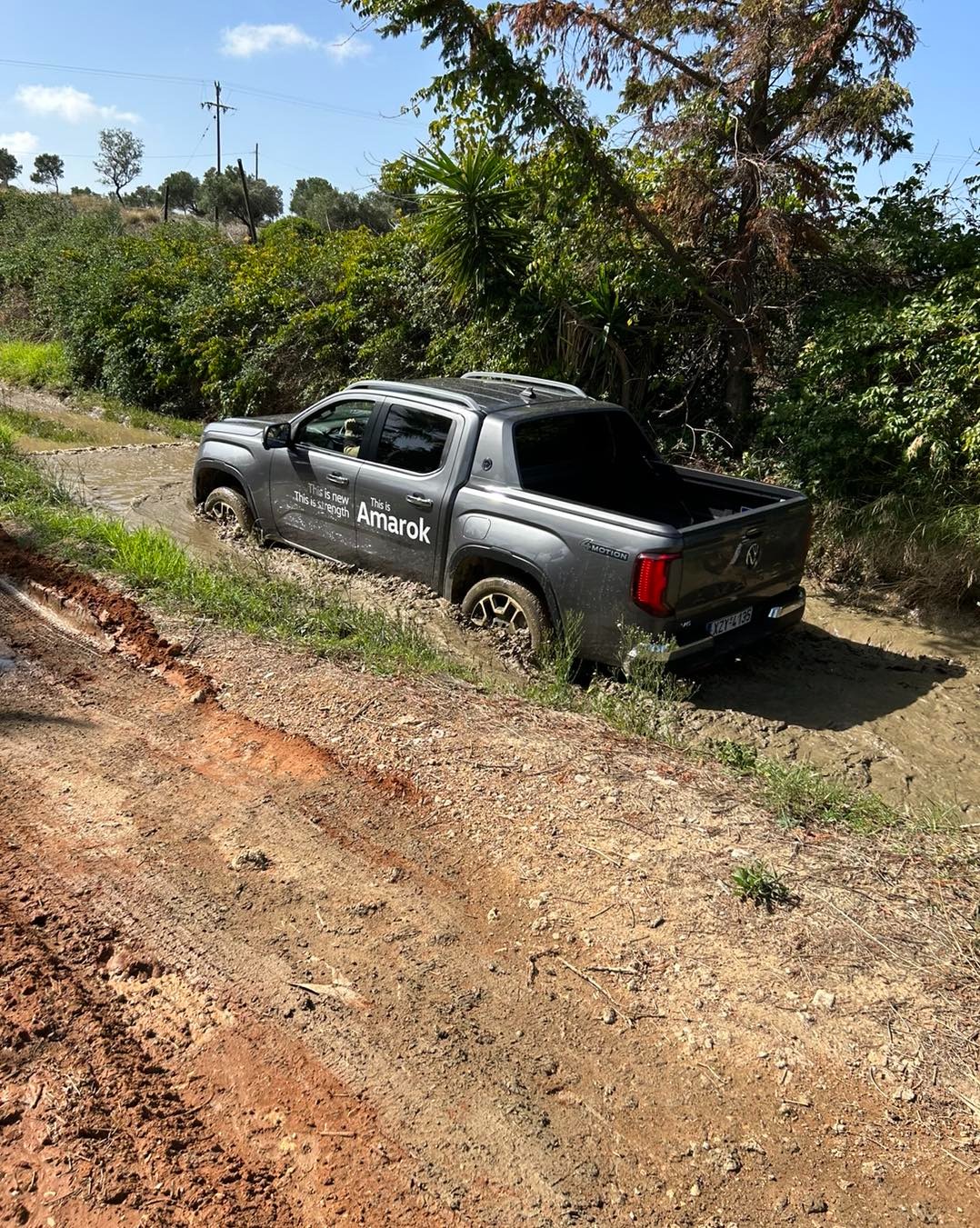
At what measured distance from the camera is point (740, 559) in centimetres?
565

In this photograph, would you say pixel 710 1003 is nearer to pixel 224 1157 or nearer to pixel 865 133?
pixel 224 1157

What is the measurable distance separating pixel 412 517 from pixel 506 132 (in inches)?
198

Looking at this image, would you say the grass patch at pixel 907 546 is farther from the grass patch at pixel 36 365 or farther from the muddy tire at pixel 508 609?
the grass patch at pixel 36 365

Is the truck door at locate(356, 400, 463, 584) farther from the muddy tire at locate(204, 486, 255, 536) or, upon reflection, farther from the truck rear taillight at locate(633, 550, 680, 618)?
the truck rear taillight at locate(633, 550, 680, 618)

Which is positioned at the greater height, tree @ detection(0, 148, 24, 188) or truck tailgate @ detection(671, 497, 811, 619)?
tree @ detection(0, 148, 24, 188)

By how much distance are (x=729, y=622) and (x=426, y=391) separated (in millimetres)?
2755

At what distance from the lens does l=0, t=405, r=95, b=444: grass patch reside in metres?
14.0

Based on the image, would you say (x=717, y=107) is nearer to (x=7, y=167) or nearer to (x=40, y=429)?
(x=40, y=429)

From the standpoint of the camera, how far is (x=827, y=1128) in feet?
Result: 8.26

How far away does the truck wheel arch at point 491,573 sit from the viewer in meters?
5.78

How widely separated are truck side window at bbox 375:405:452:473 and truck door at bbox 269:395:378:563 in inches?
8.8

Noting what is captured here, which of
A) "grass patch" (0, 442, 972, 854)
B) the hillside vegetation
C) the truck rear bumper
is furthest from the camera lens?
the hillside vegetation

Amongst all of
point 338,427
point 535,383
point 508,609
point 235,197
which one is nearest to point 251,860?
point 508,609

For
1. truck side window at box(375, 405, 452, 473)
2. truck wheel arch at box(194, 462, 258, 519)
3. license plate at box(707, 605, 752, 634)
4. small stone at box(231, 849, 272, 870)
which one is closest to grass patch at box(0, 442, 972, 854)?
license plate at box(707, 605, 752, 634)
